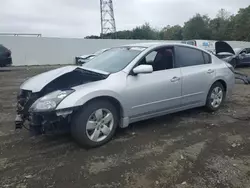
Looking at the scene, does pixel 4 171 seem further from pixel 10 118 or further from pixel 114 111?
pixel 10 118

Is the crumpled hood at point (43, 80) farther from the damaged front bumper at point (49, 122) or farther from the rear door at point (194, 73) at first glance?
the rear door at point (194, 73)

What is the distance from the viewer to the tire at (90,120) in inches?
148

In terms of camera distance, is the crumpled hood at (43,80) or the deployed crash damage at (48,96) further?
the crumpled hood at (43,80)

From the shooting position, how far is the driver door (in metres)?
4.30

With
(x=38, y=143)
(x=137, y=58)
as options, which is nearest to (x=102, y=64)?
(x=137, y=58)

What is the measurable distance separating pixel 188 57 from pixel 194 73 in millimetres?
355

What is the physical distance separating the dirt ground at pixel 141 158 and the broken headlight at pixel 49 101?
662mm

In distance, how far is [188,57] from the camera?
5.35m

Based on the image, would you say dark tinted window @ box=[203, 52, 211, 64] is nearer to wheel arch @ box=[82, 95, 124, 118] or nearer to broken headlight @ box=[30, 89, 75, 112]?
wheel arch @ box=[82, 95, 124, 118]

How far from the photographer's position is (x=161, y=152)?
382 cm

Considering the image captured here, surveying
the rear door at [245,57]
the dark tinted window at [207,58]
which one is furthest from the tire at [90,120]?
the rear door at [245,57]

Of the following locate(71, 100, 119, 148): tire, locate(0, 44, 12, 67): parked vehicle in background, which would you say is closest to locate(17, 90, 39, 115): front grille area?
locate(71, 100, 119, 148): tire

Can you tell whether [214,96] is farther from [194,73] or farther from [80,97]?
[80,97]

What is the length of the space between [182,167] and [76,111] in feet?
5.31
